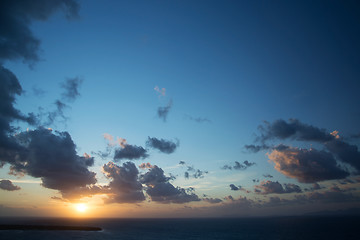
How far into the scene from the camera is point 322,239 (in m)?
99.4

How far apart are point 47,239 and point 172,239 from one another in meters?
61.0

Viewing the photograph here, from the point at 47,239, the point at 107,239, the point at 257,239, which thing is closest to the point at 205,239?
the point at 257,239

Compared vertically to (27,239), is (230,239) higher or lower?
lower

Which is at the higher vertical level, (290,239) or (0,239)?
(0,239)

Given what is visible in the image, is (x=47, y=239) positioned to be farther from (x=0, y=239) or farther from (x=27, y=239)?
(x=0, y=239)

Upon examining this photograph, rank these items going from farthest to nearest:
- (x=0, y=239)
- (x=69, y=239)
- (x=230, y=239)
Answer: (x=230, y=239) < (x=69, y=239) < (x=0, y=239)

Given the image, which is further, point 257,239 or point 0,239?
point 257,239

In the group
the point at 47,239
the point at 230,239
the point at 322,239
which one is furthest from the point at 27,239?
the point at 322,239

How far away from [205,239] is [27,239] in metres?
86.8

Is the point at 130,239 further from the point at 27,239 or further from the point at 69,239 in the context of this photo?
the point at 27,239

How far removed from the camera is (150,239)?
4008 inches

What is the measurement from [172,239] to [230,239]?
102ft

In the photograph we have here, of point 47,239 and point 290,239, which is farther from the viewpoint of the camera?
point 290,239

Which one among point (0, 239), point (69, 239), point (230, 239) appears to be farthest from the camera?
point (230, 239)
